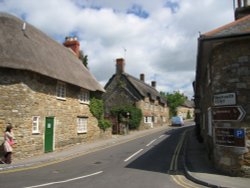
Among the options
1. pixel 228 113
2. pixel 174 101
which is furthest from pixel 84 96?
pixel 174 101

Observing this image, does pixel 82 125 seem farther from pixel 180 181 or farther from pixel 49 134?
pixel 180 181

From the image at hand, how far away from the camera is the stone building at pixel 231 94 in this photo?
10.7 meters

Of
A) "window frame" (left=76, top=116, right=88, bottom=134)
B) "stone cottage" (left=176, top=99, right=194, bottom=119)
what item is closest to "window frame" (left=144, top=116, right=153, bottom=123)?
"window frame" (left=76, top=116, right=88, bottom=134)

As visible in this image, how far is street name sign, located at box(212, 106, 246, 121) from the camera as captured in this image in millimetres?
10805

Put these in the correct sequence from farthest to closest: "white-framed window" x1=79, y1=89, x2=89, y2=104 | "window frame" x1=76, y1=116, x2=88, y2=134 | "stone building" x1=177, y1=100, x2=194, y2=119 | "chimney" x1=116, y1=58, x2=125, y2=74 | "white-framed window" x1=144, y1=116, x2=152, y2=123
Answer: "stone building" x1=177, y1=100, x2=194, y2=119 → "white-framed window" x1=144, y1=116, x2=152, y2=123 → "chimney" x1=116, y1=58, x2=125, y2=74 → "white-framed window" x1=79, y1=89, x2=89, y2=104 → "window frame" x1=76, y1=116, x2=88, y2=134

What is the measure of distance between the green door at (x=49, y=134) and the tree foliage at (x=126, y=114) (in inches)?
747

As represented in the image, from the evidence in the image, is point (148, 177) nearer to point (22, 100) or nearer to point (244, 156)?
point (244, 156)

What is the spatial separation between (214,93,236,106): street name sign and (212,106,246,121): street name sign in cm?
17

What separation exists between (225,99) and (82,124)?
14.4 m

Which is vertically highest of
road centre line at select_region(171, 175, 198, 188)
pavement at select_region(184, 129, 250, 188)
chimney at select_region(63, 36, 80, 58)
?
chimney at select_region(63, 36, 80, 58)

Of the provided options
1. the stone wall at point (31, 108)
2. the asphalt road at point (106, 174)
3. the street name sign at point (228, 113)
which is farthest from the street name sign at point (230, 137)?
the stone wall at point (31, 108)

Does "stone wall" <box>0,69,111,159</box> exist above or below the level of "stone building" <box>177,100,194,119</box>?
below

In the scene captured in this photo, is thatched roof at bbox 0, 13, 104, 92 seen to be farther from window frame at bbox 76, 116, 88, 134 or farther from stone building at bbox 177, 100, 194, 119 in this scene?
stone building at bbox 177, 100, 194, 119

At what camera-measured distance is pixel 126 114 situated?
38781 mm
